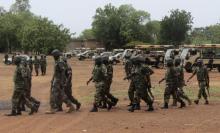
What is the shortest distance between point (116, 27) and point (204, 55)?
51161 millimetres

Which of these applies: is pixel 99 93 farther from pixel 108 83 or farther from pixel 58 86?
pixel 58 86

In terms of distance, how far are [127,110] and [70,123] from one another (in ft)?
11.2

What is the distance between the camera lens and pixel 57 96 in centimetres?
1586

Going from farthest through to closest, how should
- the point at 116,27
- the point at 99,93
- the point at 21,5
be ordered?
the point at 21,5, the point at 116,27, the point at 99,93

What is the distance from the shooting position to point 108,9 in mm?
96250

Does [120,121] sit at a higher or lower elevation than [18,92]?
lower

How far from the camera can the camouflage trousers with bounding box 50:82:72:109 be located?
15.8 metres

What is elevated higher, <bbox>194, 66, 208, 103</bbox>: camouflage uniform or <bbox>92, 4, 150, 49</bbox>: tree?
<bbox>92, 4, 150, 49</bbox>: tree

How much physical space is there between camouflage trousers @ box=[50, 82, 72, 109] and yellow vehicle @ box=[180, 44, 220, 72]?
1102 inches

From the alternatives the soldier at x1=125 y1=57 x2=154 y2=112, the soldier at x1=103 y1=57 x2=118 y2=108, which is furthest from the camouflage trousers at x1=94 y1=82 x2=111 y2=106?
the soldier at x1=125 y1=57 x2=154 y2=112

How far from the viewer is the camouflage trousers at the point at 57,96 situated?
15.8m

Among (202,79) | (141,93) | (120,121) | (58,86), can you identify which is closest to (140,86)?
(141,93)

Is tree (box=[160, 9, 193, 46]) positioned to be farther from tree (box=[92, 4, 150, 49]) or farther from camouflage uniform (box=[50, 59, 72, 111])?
camouflage uniform (box=[50, 59, 72, 111])

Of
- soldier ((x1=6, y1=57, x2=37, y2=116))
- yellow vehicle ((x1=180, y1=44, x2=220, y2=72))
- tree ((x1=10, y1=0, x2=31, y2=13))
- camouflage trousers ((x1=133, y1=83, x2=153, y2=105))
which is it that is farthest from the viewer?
tree ((x1=10, y1=0, x2=31, y2=13))
